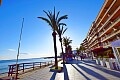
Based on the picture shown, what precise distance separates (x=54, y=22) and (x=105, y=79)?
12.8m

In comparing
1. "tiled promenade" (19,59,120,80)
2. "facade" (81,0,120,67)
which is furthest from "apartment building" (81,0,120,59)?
"tiled promenade" (19,59,120,80)

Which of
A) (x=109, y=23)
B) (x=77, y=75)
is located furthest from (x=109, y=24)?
(x=77, y=75)

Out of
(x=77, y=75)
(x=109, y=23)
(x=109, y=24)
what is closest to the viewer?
(x=77, y=75)

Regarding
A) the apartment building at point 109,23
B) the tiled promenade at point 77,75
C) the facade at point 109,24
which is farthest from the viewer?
the apartment building at point 109,23

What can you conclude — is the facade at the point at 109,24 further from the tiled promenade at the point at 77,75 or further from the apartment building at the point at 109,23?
the tiled promenade at the point at 77,75

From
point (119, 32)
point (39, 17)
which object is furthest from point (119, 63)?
point (119, 32)

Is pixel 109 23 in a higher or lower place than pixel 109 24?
higher

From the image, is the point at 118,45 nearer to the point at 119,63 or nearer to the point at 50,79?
the point at 119,63

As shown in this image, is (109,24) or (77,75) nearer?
(77,75)

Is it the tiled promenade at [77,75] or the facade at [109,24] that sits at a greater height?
the facade at [109,24]

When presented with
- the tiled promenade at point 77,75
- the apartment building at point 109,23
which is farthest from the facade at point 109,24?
the tiled promenade at point 77,75

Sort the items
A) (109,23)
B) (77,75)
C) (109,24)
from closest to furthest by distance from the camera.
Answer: (77,75) → (109,23) → (109,24)

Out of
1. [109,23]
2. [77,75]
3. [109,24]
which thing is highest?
[109,23]

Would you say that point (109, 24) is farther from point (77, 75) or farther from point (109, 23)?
point (77, 75)
